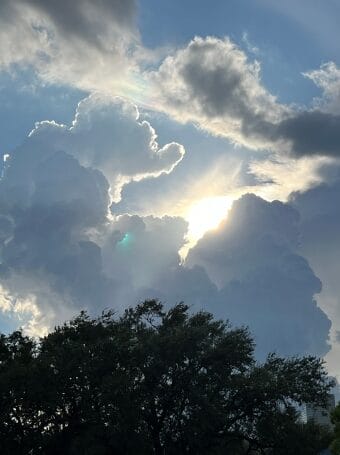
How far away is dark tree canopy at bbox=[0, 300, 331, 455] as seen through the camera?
39.4m

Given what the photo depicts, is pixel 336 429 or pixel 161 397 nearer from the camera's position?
pixel 336 429

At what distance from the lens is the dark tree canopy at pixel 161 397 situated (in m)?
39.4

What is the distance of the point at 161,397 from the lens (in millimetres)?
41406

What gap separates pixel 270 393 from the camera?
4088 centimetres

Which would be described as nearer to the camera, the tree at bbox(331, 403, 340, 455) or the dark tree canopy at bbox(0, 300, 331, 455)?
the tree at bbox(331, 403, 340, 455)

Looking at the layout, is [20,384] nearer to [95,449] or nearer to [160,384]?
[95,449]

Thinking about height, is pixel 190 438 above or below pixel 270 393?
below

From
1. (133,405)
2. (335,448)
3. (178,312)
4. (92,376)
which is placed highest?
(178,312)

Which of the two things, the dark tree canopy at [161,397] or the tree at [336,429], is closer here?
the tree at [336,429]

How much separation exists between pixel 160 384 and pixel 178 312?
855cm

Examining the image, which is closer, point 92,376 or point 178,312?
point 92,376

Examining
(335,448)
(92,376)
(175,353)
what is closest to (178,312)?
(175,353)

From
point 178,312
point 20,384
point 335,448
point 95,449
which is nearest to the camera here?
point 335,448

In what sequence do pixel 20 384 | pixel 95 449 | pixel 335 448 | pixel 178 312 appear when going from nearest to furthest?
pixel 335 448, pixel 95 449, pixel 20 384, pixel 178 312
